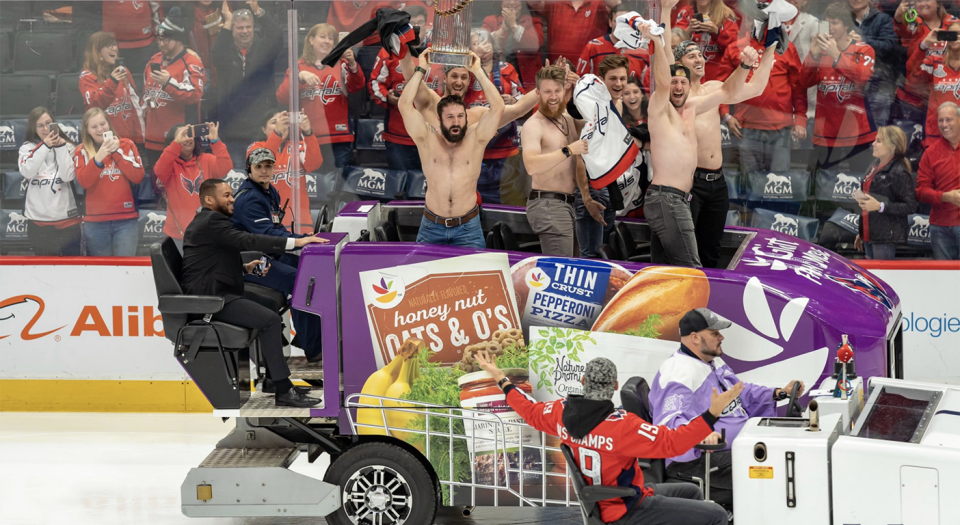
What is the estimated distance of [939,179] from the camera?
26.1ft

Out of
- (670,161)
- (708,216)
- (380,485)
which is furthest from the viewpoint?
(708,216)

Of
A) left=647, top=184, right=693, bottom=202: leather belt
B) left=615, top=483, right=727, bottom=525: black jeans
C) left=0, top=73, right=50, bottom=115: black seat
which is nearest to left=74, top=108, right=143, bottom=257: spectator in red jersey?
left=0, top=73, right=50, bottom=115: black seat

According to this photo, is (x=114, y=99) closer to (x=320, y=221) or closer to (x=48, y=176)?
(x=48, y=176)

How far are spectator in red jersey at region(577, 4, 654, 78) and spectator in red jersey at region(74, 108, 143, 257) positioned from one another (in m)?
3.35

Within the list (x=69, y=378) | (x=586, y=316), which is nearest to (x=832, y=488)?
(x=586, y=316)

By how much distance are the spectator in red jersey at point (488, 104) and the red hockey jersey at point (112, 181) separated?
2522 millimetres

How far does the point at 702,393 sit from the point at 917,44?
4591 millimetres

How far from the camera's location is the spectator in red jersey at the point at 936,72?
7945mm

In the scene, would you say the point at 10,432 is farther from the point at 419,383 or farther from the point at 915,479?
the point at 915,479

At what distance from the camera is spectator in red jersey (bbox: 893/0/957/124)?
313 inches

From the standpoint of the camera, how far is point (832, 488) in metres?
3.71

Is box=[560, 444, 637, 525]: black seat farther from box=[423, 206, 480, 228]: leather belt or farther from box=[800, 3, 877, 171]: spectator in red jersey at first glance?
box=[800, 3, 877, 171]: spectator in red jersey

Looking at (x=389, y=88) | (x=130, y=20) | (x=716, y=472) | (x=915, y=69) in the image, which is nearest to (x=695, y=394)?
(x=716, y=472)

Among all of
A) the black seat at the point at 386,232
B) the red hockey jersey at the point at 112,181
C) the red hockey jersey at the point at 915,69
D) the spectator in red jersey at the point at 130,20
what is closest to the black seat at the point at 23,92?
the red hockey jersey at the point at 112,181
